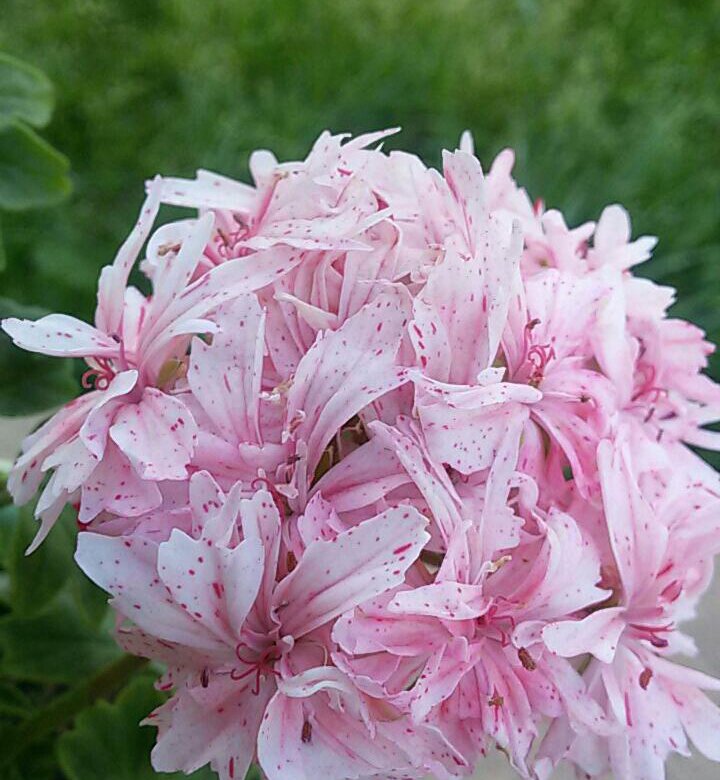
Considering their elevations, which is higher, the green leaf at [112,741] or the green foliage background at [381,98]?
the green foliage background at [381,98]

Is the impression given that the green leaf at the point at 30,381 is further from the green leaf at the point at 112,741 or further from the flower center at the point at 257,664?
the flower center at the point at 257,664

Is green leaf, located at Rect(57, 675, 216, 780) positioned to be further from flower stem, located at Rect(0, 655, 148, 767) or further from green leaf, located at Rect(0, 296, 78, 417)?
green leaf, located at Rect(0, 296, 78, 417)

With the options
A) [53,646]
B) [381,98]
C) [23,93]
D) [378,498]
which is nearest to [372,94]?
[381,98]

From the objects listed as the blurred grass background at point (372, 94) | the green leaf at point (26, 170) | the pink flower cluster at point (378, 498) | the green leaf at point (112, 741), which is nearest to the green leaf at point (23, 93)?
the green leaf at point (26, 170)

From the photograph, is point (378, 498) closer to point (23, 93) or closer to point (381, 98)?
point (23, 93)

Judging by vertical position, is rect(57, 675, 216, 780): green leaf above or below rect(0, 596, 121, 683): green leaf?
below

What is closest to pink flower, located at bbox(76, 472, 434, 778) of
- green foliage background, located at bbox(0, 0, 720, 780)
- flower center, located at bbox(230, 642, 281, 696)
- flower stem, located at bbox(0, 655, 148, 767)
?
flower center, located at bbox(230, 642, 281, 696)
